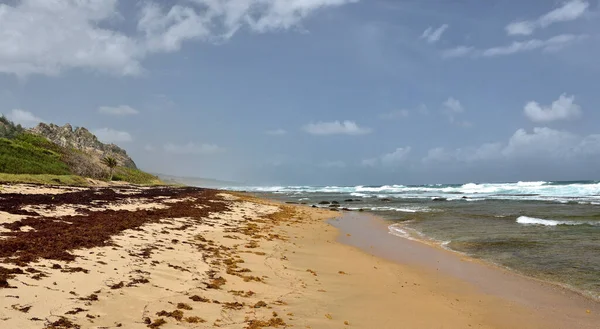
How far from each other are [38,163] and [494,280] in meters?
49.6

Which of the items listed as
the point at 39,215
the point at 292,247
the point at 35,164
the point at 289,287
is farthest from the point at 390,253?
the point at 35,164

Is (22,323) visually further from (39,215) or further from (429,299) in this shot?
(39,215)

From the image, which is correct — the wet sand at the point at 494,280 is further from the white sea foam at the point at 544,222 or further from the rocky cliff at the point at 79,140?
the rocky cliff at the point at 79,140

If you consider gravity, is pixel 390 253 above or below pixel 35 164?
below

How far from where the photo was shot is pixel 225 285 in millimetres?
7961

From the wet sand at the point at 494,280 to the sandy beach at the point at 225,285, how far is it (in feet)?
0.15

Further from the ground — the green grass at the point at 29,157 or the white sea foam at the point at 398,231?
the green grass at the point at 29,157

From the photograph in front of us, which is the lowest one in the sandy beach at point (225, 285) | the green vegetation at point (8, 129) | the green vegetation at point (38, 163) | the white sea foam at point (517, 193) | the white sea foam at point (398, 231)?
the white sea foam at point (398, 231)

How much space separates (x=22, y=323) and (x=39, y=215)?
31.9 feet

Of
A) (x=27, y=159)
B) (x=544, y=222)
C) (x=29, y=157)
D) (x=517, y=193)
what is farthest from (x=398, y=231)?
(x=517, y=193)

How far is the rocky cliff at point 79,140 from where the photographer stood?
74938 millimetres

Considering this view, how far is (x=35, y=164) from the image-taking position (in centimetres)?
A: 4441

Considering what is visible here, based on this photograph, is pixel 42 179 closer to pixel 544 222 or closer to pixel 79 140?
pixel 544 222

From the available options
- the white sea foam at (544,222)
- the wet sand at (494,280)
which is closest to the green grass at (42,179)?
the wet sand at (494,280)
